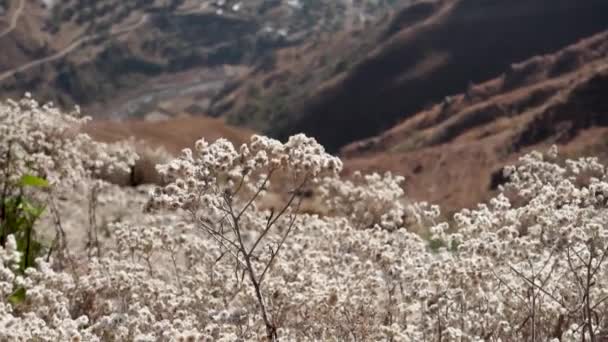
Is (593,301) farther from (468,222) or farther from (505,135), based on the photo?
(505,135)

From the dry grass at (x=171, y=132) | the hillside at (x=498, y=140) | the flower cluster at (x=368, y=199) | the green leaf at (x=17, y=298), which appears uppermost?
the hillside at (x=498, y=140)

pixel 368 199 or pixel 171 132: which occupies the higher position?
pixel 171 132

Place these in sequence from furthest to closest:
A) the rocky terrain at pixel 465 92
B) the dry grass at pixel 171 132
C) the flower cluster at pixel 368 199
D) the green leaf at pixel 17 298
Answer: the rocky terrain at pixel 465 92 → the dry grass at pixel 171 132 → the flower cluster at pixel 368 199 → the green leaf at pixel 17 298

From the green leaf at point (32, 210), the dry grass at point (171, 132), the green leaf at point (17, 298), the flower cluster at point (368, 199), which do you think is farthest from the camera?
the dry grass at point (171, 132)

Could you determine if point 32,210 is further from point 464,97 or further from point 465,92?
point 465,92

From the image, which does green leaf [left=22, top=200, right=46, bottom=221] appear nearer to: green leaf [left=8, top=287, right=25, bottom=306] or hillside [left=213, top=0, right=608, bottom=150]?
green leaf [left=8, top=287, right=25, bottom=306]

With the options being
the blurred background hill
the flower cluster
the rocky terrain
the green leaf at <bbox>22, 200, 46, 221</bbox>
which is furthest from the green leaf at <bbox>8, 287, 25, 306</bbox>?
the rocky terrain

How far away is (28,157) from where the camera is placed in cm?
988

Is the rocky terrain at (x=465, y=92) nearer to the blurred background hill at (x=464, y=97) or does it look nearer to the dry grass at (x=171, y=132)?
the blurred background hill at (x=464, y=97)

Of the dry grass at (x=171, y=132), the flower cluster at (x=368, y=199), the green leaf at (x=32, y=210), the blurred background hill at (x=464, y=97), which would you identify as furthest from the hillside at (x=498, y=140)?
the green leaf at (x=32, y=210)

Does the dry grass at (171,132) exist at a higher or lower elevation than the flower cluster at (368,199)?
higher

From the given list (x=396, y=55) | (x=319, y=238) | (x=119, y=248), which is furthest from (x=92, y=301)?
(x=396, y=55)

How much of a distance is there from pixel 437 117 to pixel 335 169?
13126 cm

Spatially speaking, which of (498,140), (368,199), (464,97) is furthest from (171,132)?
(464,97)
